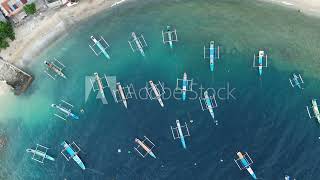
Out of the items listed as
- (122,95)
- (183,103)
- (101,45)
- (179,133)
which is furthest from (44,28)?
(179,133)

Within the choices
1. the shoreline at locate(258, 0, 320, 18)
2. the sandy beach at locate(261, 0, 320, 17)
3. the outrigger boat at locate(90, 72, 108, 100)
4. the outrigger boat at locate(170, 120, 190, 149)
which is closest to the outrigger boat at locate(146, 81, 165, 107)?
the outrigger boat at locate(170, 120, 190, 149)

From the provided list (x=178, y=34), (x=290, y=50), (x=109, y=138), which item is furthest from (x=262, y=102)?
(x=109, y=138)

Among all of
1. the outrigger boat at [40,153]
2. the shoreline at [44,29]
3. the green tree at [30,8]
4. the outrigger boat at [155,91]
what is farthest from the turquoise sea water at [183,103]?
the green tree at [30,8]

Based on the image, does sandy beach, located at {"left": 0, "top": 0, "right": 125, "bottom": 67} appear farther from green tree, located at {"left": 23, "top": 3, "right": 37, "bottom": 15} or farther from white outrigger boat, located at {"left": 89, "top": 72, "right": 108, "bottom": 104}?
white outrigger boat, located at {"left": 89, "top": 72, "right": 108, "bottom": 104}

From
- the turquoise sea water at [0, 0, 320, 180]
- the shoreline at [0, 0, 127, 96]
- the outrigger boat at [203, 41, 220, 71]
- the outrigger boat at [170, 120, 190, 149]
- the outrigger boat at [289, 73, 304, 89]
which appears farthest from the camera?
the shoreline at [0, 0, 127, 96]

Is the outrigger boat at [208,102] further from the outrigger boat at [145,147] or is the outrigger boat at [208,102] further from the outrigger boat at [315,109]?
the outrigger boat at [315,109]

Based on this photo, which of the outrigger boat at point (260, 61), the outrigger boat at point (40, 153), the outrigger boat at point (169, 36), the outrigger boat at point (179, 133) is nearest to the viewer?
the outrigger boat at point (179, 133)
